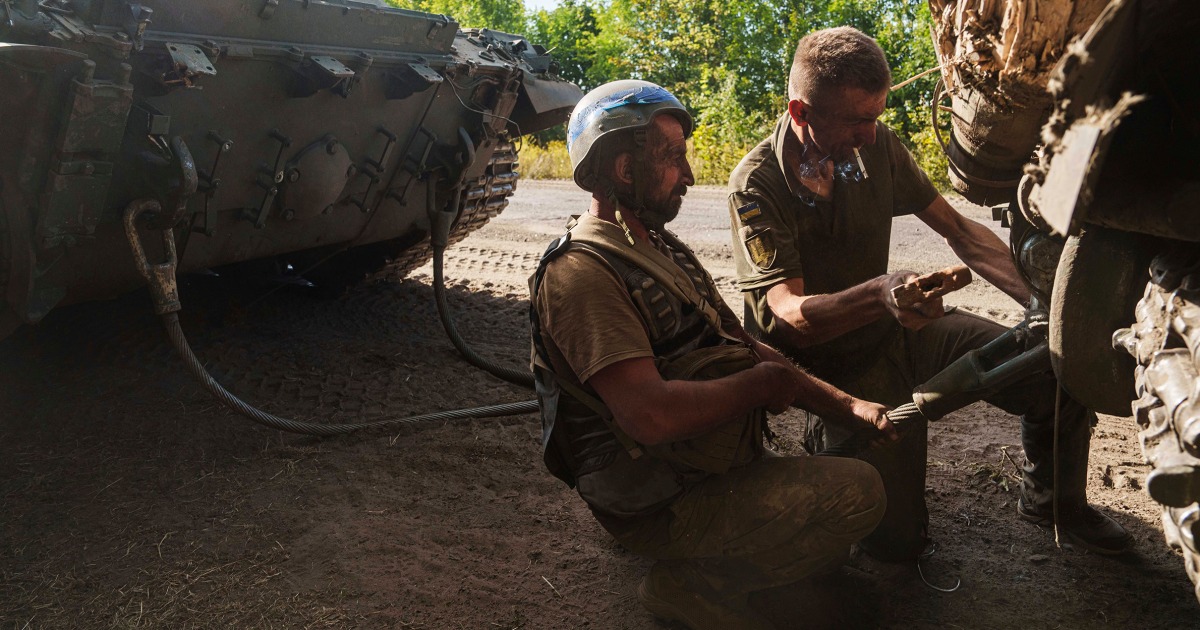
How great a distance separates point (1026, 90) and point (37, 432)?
4.06 metres

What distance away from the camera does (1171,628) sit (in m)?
2.91

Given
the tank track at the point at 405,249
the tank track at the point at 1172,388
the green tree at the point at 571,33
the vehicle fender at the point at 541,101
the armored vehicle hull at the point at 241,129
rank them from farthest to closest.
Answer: the green tree at the point at 571,33 < the tank track at the point at 405,249 < the vehicle fender at the point at 541,101 < the armored vehicle hull at the point at 241,129 < the tank track at the point at 1172,388

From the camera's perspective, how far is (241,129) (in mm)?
4617

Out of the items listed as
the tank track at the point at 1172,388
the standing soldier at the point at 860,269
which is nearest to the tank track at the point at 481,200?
the standing soldier at the point at 860,269

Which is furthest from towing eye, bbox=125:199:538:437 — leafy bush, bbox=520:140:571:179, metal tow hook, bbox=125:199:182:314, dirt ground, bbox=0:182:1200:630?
leafy bush, bbox=520:140:571:179

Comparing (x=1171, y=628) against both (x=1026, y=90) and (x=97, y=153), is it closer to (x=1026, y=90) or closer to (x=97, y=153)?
(x=1026, y=90)

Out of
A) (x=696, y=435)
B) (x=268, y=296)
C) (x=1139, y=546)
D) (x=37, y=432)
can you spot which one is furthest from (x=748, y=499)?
(x=268, y=296)

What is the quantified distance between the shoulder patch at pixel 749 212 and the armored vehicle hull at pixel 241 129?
2079 mm

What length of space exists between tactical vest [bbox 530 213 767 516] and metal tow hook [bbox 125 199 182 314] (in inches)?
79.5

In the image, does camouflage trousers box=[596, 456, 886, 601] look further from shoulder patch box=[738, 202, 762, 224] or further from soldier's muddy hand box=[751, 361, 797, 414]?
shoulder patch box=[738, 202, 762, 224]

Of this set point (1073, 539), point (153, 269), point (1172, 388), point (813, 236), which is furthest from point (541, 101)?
point (1172, 388)

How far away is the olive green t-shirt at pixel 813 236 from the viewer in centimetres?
336

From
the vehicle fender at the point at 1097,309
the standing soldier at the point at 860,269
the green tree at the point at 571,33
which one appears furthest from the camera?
the green tree at the point at 571,33

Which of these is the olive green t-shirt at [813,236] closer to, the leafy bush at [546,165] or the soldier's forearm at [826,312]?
the soldier's forearm at [826,312]
